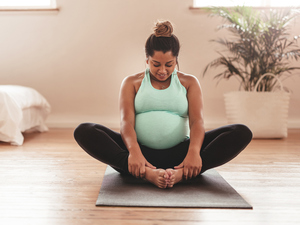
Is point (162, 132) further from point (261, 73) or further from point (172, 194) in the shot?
point (261, 73)

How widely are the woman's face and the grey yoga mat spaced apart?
0.47 meters

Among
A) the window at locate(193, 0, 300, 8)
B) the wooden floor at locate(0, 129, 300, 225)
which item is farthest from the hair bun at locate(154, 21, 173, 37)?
the window at locate(193, 0, 300, 8)

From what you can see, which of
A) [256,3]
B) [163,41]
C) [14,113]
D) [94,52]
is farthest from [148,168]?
[256,3]

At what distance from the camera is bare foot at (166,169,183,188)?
4.38 ft

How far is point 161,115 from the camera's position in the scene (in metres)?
1.55

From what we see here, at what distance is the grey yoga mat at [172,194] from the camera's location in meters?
1.19

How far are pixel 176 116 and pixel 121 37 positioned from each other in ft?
6.79

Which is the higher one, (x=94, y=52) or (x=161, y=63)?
(x=161, y=63)

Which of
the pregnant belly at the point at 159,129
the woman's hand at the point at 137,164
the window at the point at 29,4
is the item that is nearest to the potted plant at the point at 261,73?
the pregnant belly at the point at 159,129

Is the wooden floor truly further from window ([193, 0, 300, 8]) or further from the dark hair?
window ([193, 0, 300, 8])

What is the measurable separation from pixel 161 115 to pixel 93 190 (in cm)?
44

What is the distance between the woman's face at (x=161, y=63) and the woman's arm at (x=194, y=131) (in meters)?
0.17

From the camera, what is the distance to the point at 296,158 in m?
2.05

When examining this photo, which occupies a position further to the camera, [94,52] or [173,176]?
[94,52]
